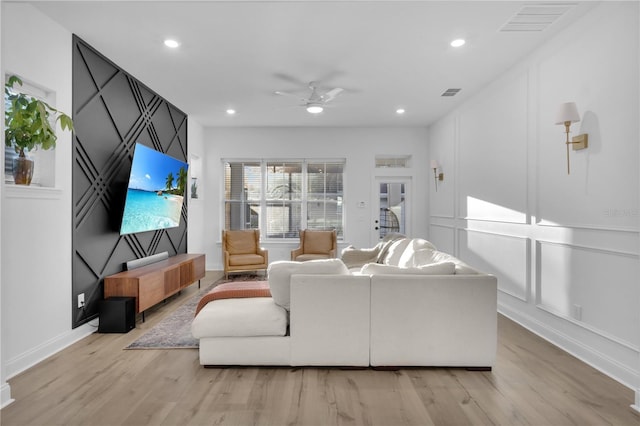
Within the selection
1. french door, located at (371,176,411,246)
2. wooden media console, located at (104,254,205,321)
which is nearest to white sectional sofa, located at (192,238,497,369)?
wooden media console, located at (104,254,205,321)

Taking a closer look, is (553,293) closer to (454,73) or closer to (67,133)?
(454,73)

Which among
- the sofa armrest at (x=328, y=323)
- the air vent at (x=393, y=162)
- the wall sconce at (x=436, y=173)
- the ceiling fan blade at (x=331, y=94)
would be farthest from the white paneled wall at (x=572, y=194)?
Result: the air vent at (x=393, y=162)

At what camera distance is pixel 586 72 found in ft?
10.2

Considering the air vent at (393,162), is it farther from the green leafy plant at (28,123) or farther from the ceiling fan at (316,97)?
the green leafy plant at (28,123)

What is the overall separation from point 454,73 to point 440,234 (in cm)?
308

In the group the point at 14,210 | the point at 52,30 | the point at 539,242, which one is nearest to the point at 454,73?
Result: the point at 539,242

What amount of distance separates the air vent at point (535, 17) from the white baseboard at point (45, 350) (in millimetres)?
4679

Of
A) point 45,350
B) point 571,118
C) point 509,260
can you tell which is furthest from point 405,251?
point 45,350

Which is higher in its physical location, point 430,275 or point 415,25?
point 415,25

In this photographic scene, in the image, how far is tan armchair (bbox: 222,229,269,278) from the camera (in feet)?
20.9

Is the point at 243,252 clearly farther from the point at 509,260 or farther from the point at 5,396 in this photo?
the point at 5,396

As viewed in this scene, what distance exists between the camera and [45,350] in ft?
10.1

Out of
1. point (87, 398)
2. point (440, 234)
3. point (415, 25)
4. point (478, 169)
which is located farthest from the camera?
point (440, 234)

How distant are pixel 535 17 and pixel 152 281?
4.42 meters
